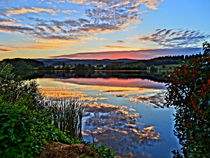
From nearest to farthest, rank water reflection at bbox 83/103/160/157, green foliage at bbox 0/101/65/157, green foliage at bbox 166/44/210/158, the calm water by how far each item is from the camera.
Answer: green foliage at bbox 166/44/210/158
green foliage at bbox 0/101/65/157
the calm water
water reflection at bbox 83/103/160/157

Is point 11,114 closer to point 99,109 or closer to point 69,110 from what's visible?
point 69,110

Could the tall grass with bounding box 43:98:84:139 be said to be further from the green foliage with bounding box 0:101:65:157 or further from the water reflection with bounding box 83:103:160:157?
the green foliage with bounding box 0:101:65:157

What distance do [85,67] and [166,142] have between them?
350ft

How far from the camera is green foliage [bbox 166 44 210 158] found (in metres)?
3.49

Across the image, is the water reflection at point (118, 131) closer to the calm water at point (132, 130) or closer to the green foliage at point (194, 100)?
the calm water at point (132, 130)

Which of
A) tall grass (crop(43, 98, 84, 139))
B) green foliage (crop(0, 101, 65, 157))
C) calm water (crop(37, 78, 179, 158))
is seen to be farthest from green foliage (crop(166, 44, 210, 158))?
tall grass (crop(43, 98, 84, 139))

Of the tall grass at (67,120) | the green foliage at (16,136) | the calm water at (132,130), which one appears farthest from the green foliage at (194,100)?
the tall grass at (67,120)

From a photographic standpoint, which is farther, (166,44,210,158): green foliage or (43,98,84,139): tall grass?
(43,98,84,139): tall grass

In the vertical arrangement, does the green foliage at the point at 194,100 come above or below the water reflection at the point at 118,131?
above

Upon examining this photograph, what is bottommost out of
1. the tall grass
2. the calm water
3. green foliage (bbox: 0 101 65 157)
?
the calm water

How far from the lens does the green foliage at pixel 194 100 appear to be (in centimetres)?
349

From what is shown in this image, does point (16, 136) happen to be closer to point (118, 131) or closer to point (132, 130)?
point (118, 131)

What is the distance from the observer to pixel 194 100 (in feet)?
12.1

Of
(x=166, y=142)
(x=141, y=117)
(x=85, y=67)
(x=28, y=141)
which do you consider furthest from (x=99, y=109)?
(x=85, y=67)
